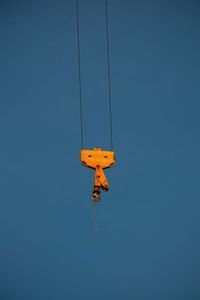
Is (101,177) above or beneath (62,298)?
above

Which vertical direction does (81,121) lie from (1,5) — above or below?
below

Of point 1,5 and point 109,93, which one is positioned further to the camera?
point 1,5

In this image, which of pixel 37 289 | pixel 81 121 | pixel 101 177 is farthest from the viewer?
pixel 37 289

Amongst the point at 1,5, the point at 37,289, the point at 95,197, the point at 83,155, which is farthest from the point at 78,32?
the point at 37,289

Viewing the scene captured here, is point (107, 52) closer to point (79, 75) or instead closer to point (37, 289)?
point (79, 75)

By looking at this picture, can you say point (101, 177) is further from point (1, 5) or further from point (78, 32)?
point (1, 5)

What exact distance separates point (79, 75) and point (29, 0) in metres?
1.40

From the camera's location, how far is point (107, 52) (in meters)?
4.79

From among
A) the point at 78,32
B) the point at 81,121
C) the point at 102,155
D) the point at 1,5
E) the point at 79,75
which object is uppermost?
the point at 1,5

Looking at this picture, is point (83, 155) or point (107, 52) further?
point (107, 52)

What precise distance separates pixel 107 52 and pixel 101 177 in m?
2.06

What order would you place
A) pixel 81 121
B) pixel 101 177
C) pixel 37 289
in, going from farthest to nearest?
pixel 37 289 → pixel 81 121 → pixel 101 177

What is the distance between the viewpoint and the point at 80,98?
4680mm

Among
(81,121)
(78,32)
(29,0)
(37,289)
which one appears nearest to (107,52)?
(78,32)
